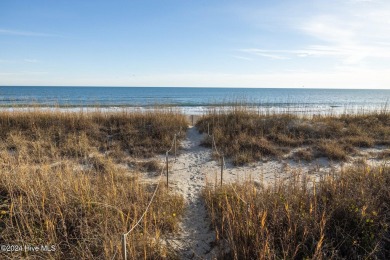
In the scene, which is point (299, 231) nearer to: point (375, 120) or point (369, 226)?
point (369, 226)

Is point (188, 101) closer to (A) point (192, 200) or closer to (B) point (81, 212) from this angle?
(A) point (192, 200)

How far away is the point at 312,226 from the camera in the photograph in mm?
2748

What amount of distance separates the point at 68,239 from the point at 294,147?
21.0 feet

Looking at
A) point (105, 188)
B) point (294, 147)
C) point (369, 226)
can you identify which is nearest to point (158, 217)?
point (105, 188)

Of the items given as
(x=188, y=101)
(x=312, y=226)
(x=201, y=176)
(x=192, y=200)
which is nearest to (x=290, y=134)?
(x=201, y=176)

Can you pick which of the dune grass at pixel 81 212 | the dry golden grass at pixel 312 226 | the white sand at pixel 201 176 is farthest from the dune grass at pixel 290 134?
the dry golden grass at pixel 312 226

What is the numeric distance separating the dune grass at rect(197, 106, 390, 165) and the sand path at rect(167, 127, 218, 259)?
66 cm

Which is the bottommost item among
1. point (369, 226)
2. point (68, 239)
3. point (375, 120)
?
point (68, 239)

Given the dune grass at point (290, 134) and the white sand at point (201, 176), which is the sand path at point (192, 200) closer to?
the white sand at point (201, 176)

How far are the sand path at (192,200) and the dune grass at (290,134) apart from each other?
0.66 metres

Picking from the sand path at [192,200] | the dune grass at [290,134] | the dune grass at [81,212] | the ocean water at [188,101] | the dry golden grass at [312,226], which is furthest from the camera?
the ocean water at [188,101]

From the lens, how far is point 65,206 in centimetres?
307

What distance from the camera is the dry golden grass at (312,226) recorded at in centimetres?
247

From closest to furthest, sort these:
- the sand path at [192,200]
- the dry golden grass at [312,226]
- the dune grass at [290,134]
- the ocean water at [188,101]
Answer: the dry golden grass at [312,226] → the sand path at [192,200] → the dune grass at [290,134] → the ocean water at [188,101]
